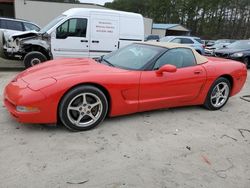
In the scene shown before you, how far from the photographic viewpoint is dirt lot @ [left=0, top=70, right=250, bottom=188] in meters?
2.74

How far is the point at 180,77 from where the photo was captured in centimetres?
451

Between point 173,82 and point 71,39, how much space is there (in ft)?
16.1

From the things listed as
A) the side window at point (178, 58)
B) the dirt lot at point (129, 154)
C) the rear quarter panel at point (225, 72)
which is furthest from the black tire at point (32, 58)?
the rear quarter panel at point (225, 72)

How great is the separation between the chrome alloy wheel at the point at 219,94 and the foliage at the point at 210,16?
2052 inches

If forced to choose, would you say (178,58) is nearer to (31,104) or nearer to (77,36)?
(31,104)

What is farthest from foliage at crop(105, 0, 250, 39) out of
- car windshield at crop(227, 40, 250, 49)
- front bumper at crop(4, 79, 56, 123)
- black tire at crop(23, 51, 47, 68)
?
front bumper at crop(4, 79, 56, 123)

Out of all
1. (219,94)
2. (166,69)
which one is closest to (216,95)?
(219,94)

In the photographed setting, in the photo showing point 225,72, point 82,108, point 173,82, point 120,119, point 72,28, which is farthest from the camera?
point 72,28

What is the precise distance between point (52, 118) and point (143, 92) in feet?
4.69

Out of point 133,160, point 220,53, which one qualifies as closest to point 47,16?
point 220,53

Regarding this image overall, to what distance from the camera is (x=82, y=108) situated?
3746 millimetres

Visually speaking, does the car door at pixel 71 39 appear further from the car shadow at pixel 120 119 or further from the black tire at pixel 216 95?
the black tire at pixel 216 95

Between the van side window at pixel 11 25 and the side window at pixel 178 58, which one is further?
the van side window at pixel 11 25

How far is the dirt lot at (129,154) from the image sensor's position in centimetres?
274
